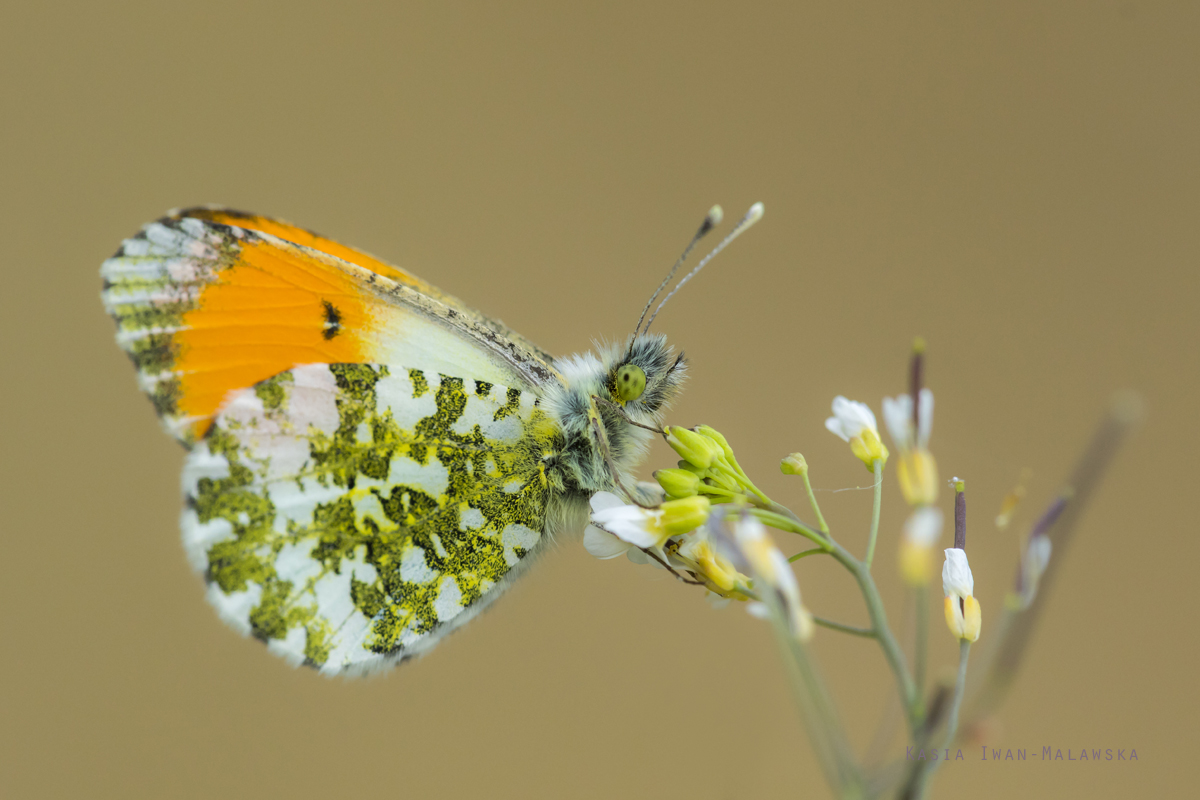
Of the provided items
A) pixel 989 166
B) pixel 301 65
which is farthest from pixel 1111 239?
pixel 301 65

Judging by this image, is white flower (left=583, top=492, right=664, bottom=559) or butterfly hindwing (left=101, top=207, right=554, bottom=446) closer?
white flower (left=583, top=492, right=664, bottom=559)

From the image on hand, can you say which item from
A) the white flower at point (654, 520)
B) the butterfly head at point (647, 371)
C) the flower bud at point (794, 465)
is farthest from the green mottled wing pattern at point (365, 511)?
the flower bud at point (794, 465)

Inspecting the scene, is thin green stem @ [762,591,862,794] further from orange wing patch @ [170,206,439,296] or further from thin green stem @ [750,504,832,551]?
orange wing patch @ [170,206,439,296]

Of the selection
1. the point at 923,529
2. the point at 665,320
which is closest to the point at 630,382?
the point at 923,529

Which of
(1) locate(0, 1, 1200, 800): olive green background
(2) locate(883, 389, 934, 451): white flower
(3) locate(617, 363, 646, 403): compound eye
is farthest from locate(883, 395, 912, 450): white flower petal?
(1) locate(0, 1, 1200, 800): olive green background

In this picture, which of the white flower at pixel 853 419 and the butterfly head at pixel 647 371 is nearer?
the white flower at pixel 853 419

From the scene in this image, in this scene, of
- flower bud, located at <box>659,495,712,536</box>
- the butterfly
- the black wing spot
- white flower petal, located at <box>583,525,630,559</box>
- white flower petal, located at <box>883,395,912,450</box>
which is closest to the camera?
white flower petal, located at <box>883,395,912,450</box>

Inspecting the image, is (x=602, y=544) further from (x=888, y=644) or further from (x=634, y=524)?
(x=888, y=644)

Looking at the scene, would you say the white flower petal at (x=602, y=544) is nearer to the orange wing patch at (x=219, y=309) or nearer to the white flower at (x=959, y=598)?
the white flower at (x=959, y=598)
